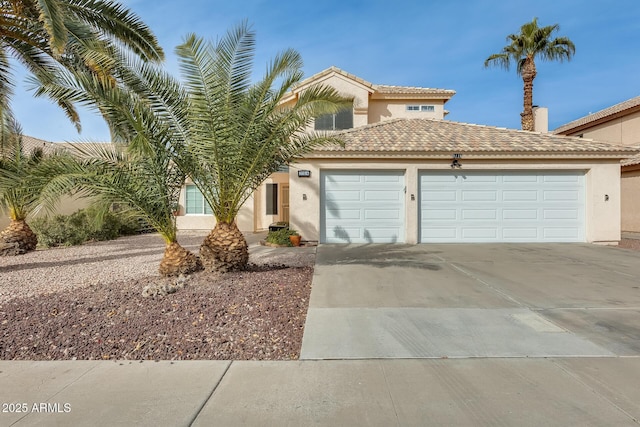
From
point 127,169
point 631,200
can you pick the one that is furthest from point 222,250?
point 631,200

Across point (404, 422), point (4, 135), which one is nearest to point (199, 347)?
point (404, 422)

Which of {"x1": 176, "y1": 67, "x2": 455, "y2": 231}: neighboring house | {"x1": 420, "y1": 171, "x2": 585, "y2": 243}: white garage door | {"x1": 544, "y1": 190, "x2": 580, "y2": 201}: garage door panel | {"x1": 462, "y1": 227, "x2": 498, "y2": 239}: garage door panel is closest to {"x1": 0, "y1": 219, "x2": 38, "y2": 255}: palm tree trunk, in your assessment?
{"x1": 176, "y1": 67, "x2": 455, "y2": 231}: neighboring house

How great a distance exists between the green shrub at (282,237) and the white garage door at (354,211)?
116cm

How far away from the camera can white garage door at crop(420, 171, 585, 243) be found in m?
12.3

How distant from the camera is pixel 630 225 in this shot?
686 inches

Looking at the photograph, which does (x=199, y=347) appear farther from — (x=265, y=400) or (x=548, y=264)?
(x=548, y=264)

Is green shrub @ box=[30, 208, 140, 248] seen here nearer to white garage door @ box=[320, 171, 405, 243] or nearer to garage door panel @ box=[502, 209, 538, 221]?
white garage door @ box=[320, 171, 405, 243]

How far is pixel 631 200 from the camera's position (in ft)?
57.2

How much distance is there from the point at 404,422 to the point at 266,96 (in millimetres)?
5988

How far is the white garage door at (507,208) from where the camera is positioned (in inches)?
485

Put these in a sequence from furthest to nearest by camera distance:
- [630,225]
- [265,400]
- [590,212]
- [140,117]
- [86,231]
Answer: [630,225] < [86,231] < [590,212] < [140,117] < [265,400]

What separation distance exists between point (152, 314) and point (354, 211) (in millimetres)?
8355

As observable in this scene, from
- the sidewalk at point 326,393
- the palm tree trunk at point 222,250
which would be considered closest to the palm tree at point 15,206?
the palm tree trunk at point 222,250

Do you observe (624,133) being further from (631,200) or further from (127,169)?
(127,169)
